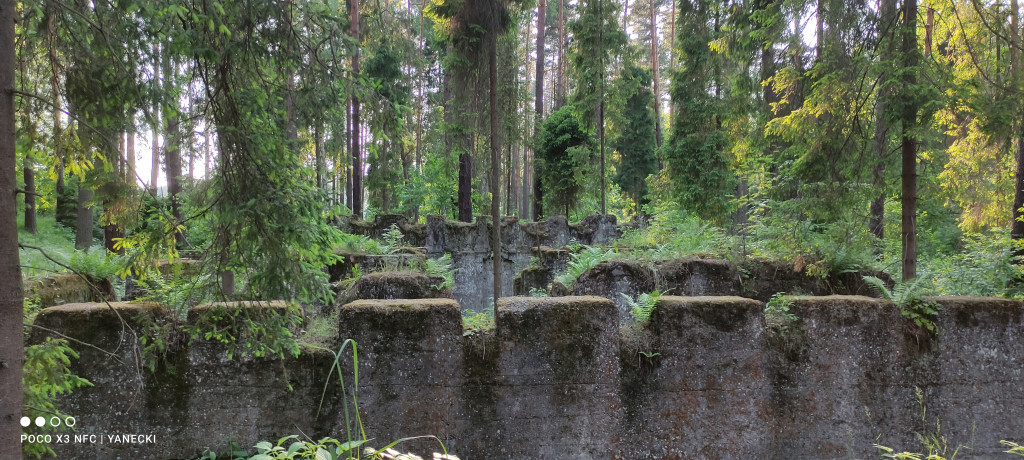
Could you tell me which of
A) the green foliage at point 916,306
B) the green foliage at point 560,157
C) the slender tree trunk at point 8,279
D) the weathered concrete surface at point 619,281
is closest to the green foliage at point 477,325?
the weathered concrete surface at point 619,281

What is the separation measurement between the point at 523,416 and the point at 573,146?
49.5 feet

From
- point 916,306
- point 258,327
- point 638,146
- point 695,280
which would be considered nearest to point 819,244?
point 695,280

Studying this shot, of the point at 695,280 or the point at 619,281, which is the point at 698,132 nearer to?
the point at 695,280

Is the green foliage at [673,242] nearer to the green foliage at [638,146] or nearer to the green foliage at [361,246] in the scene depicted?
the green foliage at [361,246]

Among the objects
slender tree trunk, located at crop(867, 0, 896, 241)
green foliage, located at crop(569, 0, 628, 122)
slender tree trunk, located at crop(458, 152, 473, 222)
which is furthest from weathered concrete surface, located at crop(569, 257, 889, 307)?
slender tree trunk, located at crop(458, 152, 473, 222)

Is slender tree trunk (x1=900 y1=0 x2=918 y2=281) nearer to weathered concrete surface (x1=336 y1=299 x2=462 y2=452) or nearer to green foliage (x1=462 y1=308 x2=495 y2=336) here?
green foliage (x1=462 y1=308 x2=495 y2=336)

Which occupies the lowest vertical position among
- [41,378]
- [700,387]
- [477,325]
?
[700,387]

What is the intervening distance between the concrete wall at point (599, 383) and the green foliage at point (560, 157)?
540 inches

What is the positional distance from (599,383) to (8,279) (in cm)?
389

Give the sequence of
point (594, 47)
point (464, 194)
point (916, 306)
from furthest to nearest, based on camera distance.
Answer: point (464, 194) → point (594, 47) → point (916, 306)

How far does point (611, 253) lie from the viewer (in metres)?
7.16

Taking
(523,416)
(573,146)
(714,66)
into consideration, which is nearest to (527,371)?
(523,416)

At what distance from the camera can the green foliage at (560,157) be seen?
60.1 ft

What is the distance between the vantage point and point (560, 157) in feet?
61.1
